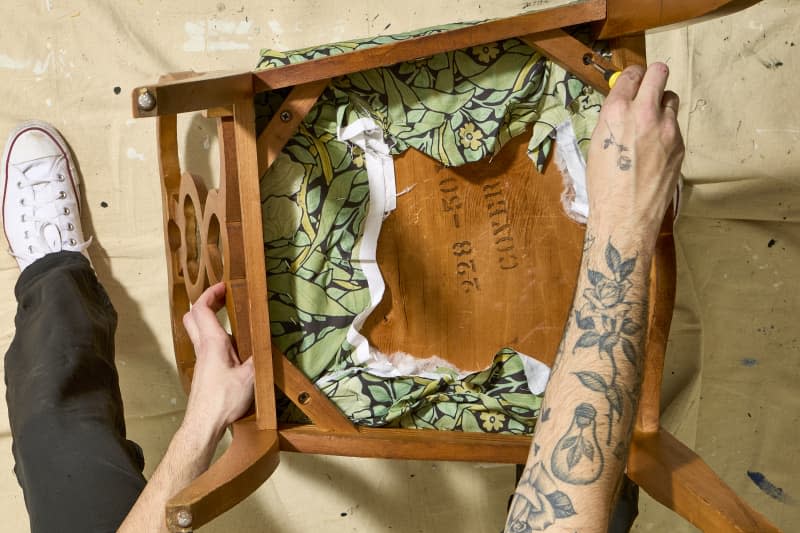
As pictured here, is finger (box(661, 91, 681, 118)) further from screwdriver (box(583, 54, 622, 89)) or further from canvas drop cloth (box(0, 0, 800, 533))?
canvas drop cloth (box(0, 0, 800, 533))

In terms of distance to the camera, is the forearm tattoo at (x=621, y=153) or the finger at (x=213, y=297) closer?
the forearm tattoo at (x=621, y=153)

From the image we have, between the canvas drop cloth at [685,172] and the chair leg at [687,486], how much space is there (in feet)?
1.68

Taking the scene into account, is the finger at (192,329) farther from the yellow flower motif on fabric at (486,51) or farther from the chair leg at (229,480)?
the yellow flower motif on fabric at (486,51)

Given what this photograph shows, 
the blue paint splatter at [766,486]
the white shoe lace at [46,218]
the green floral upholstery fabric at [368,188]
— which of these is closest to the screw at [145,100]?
the green floral upholstery fabric at [368,188]

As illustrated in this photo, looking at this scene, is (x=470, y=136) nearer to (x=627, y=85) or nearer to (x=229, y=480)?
(x=627, y=85)

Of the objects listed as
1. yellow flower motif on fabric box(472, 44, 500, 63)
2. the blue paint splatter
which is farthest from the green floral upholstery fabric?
the blue paint splatter

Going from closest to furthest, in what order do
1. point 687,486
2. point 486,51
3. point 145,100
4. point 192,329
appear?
point 145,100
point 687,486
point 486,51
point 192,329

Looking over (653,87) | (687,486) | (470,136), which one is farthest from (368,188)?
(687,486)

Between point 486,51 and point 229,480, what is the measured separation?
1.65 feet

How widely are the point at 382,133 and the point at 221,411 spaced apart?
1.17ft

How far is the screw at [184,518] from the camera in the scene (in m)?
0.64

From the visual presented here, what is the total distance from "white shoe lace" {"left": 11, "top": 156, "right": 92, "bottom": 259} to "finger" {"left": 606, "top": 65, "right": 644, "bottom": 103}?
870 millimetres

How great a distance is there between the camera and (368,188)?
892mm

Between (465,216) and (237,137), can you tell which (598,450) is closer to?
(465,216)
